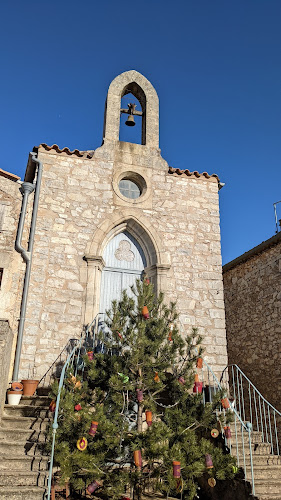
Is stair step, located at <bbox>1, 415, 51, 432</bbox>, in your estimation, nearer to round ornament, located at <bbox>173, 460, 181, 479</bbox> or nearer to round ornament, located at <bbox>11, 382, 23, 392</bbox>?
round ornament, located at <bbox>11, 382, 23, 392</bbox>

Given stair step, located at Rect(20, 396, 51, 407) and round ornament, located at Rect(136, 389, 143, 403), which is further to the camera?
stair step, located at Rect(20, 396, 51, 407)

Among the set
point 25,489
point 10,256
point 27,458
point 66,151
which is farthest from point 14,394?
point 66,151

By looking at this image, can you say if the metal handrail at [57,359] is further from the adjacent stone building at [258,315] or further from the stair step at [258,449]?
the adjacent stone building at [258,315]

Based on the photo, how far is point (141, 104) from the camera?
917cm

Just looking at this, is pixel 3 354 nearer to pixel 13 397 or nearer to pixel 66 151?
pixel 13 397

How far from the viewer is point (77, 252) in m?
7.27

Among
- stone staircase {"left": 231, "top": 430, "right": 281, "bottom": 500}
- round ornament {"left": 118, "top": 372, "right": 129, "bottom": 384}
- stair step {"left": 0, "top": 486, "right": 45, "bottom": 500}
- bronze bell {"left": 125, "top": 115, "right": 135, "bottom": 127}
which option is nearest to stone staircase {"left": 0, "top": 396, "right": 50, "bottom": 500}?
stair step {"left": 0, "top": 486, "right": 45, "bottom": 500}

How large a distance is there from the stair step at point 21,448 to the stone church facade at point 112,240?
5.77ft

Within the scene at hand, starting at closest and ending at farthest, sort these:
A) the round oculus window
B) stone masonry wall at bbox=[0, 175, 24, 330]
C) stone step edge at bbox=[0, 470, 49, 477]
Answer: stone step edge at bbox=[0, 470, 49, 477] → stone masonry wall at bbox=[0, 175, 24, 330] → the round oculus window

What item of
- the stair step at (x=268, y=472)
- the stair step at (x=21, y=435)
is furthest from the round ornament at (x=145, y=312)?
the stair step at (x=268, y=472)

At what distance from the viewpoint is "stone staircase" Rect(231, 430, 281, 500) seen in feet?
15.1

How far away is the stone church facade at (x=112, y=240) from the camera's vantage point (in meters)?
6.83

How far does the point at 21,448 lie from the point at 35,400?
1.12 m

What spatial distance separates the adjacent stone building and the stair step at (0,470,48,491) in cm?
640
